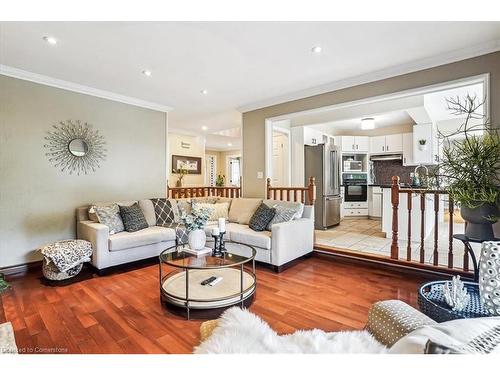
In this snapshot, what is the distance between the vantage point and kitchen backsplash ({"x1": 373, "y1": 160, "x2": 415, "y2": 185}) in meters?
6.67

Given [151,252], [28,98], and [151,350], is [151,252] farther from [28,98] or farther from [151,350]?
[28,98]

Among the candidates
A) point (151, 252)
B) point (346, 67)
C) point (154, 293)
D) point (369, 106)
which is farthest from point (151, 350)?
point (369, 106)

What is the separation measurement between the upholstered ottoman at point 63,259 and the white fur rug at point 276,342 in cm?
258

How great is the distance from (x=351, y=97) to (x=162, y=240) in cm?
327

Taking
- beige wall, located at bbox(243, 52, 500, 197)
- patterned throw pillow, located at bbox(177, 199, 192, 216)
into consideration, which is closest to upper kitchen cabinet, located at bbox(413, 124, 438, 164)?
beige wall, located at bbox(243, 52, 500, 197)

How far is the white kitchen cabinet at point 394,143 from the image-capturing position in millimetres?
6413

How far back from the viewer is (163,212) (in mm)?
4098

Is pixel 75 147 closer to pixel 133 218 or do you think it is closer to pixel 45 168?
pixel 45 168

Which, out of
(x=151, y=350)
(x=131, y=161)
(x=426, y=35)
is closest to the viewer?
(x=151, y=350)

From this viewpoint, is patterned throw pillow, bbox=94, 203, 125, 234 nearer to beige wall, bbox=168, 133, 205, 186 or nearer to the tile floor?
the tile floor

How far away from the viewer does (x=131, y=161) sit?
14.5 feet

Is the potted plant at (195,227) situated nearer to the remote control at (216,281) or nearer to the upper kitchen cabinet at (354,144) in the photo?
the remote control at (216,281)

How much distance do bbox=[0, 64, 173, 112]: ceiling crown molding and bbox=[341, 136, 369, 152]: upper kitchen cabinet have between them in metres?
4.50

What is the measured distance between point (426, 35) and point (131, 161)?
14.0ft
